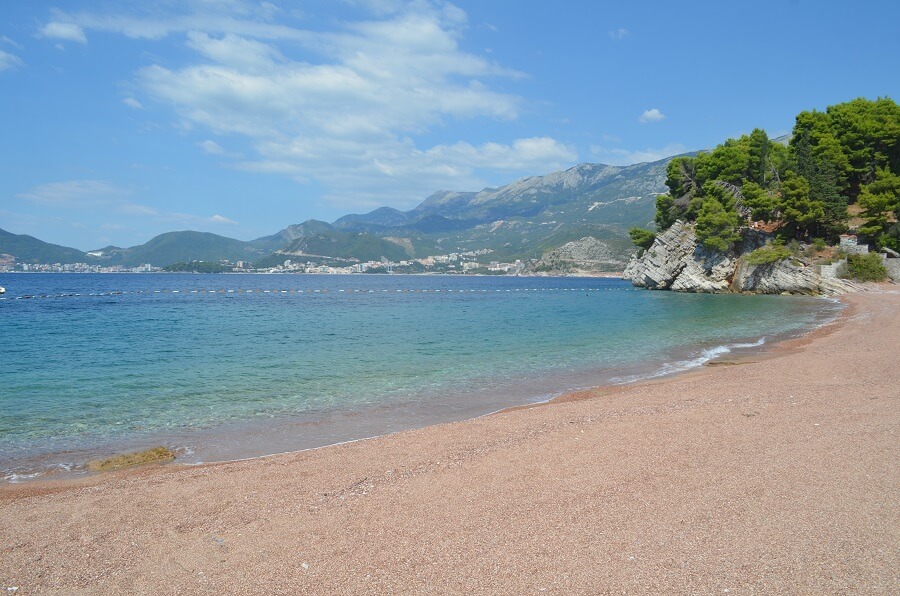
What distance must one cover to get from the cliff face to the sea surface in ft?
63.4

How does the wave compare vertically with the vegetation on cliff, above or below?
below

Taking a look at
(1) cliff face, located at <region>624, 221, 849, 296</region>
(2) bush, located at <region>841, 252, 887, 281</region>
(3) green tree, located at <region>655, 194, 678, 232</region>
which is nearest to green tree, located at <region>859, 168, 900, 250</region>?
(2) bush, located at <region>841, 252, 887, 281</region>

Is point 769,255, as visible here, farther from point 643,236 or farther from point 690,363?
point 690,363

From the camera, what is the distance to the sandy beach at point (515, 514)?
485cm

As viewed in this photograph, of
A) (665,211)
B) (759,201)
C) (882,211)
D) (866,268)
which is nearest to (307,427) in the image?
(866,268)

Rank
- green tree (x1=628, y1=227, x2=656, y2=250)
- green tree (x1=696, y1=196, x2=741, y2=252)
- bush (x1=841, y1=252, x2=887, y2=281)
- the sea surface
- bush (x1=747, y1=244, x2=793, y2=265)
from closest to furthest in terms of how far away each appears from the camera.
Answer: the sea surface, bush (x1=841, y1=252, x2=887, y2=281), bush (x1=747, y1=244, x2=793, y2=265), green tree (x1=696, y1=196, x2=741, y2=252), green tree (x1=628, y1=227, x2=656, y2=250)

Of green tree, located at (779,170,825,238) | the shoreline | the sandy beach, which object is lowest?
the shoreline

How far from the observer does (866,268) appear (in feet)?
166

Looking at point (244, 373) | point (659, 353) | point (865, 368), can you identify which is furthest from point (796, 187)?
point (244, 373)

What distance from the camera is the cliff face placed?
53.6 meters

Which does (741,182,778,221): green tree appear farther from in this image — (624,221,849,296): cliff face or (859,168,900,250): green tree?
(859,168,900,250): green tree

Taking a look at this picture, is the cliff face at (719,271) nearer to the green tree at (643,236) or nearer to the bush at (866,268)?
the bush at (866,268)

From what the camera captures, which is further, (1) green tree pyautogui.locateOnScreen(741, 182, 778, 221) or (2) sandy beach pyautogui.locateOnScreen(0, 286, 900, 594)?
(1) green tree pyautogui.locateOnScreen(741, 182, 778, 221)

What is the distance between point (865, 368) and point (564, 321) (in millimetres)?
22272
